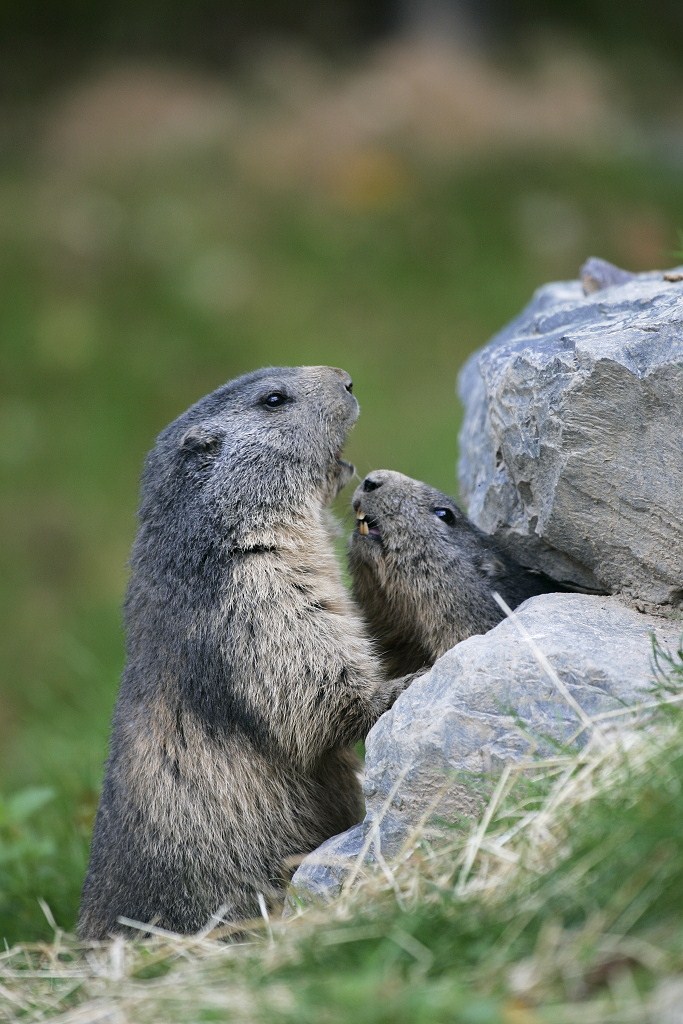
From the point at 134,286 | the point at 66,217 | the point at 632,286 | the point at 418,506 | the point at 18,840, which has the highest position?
the point at 66,217

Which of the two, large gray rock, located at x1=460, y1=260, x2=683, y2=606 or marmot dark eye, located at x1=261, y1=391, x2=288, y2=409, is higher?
marmot dark eye, located at x1=261, y1=391, x2=288, y2=409

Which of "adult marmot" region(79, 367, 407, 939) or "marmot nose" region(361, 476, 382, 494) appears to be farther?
"marmot nose" region(361, 476, 382, 494)

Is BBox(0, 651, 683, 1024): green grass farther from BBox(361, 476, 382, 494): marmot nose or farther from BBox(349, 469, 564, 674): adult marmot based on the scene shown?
BBox(361, 476, 382, 494): marmot nose

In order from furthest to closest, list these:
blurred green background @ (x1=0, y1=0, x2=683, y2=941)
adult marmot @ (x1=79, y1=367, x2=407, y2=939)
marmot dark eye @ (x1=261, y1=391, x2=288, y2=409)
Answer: blurred green background @ (x1=0, y1=0, x2=683, y2=941)
marmot dark eye @ (x1=261, y1=391, x2=288, y2=409)
adult marmot @ (x1=79, y1=367, x2=407, y2=939)

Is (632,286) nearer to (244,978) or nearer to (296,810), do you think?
(296,810)

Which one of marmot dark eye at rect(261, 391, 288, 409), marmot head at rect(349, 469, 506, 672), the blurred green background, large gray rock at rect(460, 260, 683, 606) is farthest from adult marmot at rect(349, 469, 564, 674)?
the blurred green background

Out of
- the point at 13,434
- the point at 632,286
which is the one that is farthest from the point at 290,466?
the point at 13,434

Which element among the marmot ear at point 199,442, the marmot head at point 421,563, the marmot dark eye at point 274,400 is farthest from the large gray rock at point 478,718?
the marmot dark eye at point 274,400

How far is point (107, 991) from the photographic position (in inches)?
159

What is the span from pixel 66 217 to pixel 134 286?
6.18 ft

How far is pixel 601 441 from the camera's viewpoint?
16.7 feet

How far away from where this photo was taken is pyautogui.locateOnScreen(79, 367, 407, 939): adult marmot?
5527mm

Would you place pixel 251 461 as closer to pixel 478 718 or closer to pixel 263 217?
pixel 478 718

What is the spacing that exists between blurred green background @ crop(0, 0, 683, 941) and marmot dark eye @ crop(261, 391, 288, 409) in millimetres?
5140
